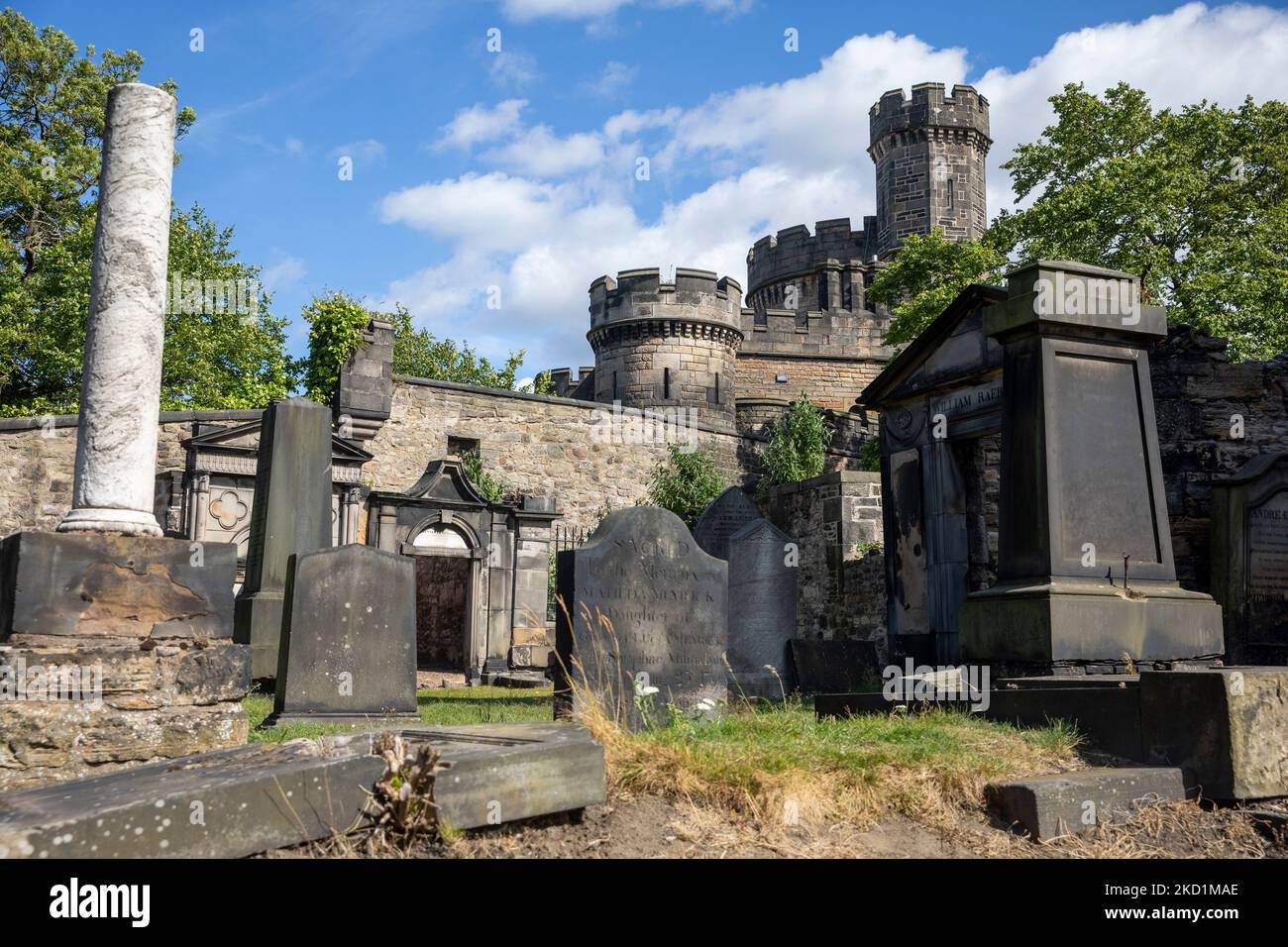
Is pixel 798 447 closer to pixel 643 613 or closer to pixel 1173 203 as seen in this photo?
pixel 1173 203

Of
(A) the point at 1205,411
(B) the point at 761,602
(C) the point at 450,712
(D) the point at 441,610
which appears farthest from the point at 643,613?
(D) the point at 441,610

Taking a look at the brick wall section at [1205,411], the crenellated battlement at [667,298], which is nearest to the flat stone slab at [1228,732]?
the brick wall section at [1205,411]

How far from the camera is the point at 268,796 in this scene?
3.46 metres

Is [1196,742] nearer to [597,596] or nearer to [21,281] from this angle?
[597,596]

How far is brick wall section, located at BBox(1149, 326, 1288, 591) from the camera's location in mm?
10945

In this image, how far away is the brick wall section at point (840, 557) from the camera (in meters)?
15.0

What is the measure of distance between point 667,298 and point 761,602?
2184 centimetres

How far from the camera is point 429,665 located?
21.7 metres

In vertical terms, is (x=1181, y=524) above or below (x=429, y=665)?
above

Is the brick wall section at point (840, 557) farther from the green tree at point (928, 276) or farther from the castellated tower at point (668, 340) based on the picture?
the castellated tower at point (668, 340)

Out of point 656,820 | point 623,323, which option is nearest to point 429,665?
point 623,323

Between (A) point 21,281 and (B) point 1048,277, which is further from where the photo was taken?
(A) point 21,281

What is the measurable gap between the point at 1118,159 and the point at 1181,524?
13.0m
